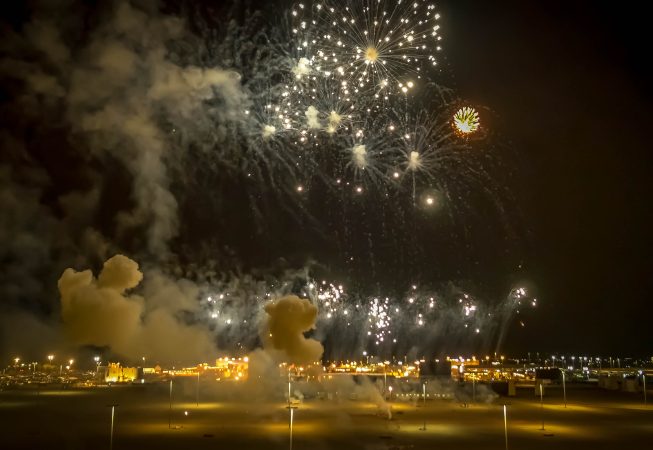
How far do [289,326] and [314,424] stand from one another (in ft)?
53.2

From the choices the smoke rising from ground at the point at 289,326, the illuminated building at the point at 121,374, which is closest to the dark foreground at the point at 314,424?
the smoke rising from ground at the point at 289,326

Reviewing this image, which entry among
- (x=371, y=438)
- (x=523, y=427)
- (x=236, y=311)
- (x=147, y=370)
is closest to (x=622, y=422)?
(x=523, y=427)

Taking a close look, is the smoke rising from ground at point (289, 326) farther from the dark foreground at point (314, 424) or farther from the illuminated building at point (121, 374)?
the illuminated building at point (121, 374)

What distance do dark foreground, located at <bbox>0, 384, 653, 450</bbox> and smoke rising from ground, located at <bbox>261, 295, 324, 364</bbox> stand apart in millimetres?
4132

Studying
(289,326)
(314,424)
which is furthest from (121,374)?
(314,424)

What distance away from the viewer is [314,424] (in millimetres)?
28469

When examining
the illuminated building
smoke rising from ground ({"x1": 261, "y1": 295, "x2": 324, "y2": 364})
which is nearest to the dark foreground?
smoke rising from ground ({"x1": 261, "y1": 295, "x2": 324, "y2": 364})

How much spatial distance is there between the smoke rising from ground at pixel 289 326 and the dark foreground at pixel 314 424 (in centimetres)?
413

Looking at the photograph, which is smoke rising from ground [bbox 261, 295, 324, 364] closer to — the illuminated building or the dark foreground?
the dark foreground

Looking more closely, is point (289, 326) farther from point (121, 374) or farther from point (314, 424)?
point (121, 374)

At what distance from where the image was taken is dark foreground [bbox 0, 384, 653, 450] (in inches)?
883

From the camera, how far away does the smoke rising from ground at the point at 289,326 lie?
144 ft

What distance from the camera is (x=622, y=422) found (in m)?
30.6

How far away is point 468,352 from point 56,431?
85.3 m
